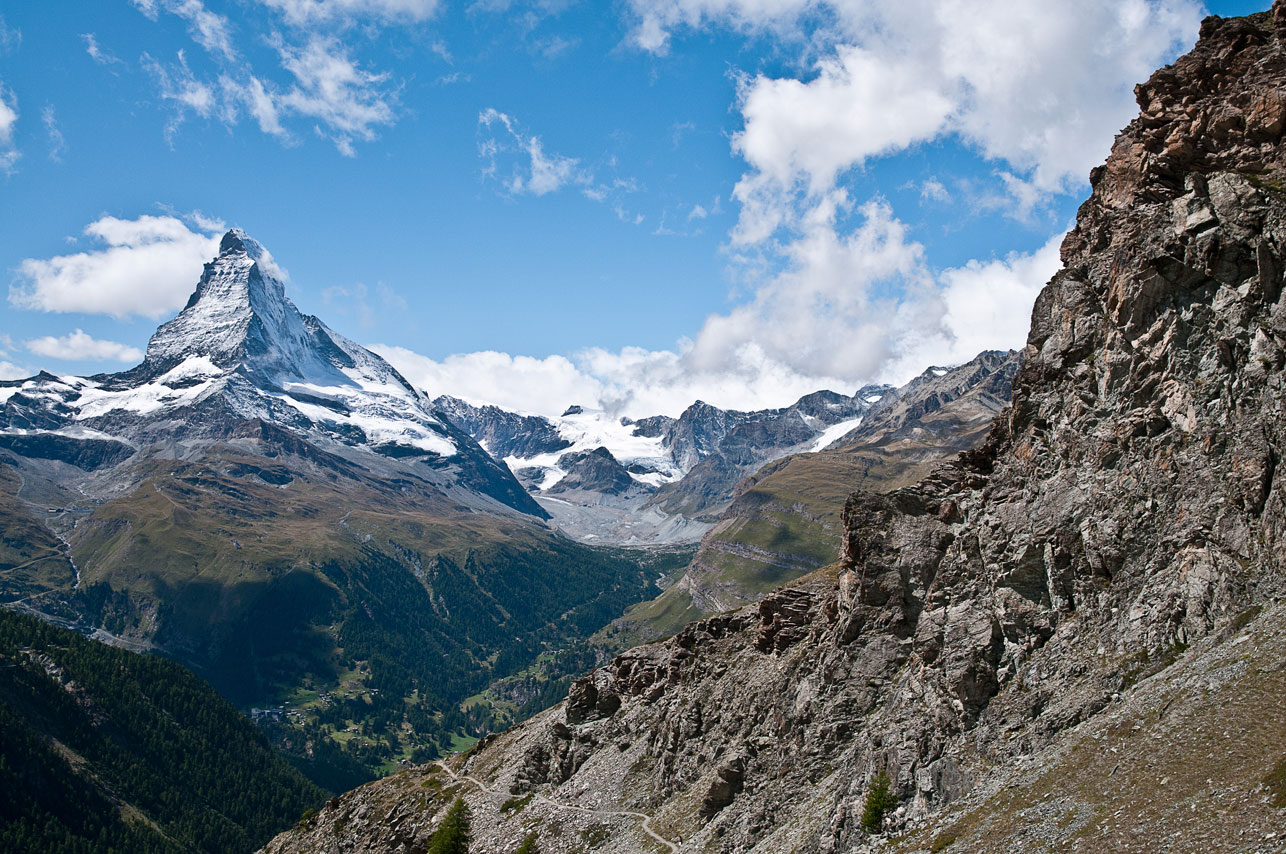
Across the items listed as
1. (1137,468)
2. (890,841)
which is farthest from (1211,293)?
(890,841)

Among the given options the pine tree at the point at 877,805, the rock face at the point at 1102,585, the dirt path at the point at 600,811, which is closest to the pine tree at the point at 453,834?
the dirt path at the point at 600,811

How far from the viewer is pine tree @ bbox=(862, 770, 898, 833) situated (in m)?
57.7

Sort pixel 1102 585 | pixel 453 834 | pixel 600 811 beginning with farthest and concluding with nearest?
pixel 453 834
pixel 600 811
pixel 1102 585

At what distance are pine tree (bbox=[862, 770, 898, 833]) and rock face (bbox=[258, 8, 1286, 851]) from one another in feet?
2.96

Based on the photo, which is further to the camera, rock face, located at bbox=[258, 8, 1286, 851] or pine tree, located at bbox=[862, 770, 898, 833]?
pine tree, located at bbox=[862, 770, 898, 833]

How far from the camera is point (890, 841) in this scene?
54781 mm

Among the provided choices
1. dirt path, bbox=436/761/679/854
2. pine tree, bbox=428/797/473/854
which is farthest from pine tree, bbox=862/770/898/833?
pine tree, bbox=428/797/473/854

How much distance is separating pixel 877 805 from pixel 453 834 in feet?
217

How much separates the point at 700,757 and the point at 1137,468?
53859mm

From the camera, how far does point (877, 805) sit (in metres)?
58.5

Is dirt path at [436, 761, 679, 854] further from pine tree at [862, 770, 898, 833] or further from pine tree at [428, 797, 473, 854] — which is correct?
pine tree at [862, 770, 898, 833]

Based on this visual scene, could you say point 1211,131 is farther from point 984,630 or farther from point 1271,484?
Answer: point 984,630

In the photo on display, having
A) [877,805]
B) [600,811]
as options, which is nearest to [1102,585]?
[877,805]

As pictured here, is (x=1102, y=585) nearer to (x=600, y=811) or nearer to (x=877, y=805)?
(x=877, y=805)
